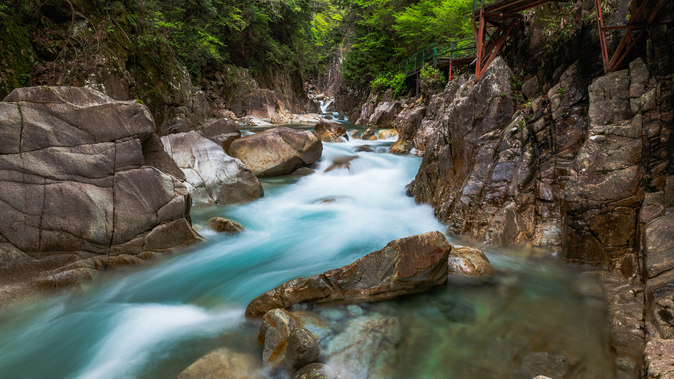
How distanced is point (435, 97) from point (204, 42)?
45.6ft

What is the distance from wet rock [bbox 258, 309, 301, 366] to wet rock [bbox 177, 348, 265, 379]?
147mm

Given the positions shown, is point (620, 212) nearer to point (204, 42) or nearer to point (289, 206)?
point (289, 206)

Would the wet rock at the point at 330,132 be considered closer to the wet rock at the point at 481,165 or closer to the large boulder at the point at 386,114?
the large boulder at the point at 386,114

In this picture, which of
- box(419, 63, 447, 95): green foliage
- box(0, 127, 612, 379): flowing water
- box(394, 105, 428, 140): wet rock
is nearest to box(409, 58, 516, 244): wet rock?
box(0, 127, 612, 379): flowing water

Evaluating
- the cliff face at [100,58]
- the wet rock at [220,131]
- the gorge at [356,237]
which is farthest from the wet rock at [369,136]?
the gorge at [356,237]

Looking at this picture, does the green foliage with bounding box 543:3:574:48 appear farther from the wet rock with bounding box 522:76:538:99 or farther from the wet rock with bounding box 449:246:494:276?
the wet rock with bounding box 449:246:494:276

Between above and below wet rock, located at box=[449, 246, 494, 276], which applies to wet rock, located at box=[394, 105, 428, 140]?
above

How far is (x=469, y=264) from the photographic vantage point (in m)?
5.01

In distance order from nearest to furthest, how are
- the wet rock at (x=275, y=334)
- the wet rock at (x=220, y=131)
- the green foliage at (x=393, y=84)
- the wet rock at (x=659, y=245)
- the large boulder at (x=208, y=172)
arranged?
the wet rock at (x=275, y=334)
the wet rock at (x=659, y=245)
the large boulder at (x=208, y=172)
the wet rock at (x=220, y=131)
the green foliage at (x=393, y=84)

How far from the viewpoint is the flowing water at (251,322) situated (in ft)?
11.1

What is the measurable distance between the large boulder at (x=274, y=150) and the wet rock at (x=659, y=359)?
1008 cm

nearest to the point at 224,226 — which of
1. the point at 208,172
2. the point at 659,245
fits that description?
the point at 208,172

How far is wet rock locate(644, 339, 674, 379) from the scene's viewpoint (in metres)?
2.51

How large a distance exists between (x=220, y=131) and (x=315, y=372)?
10.4 meters
